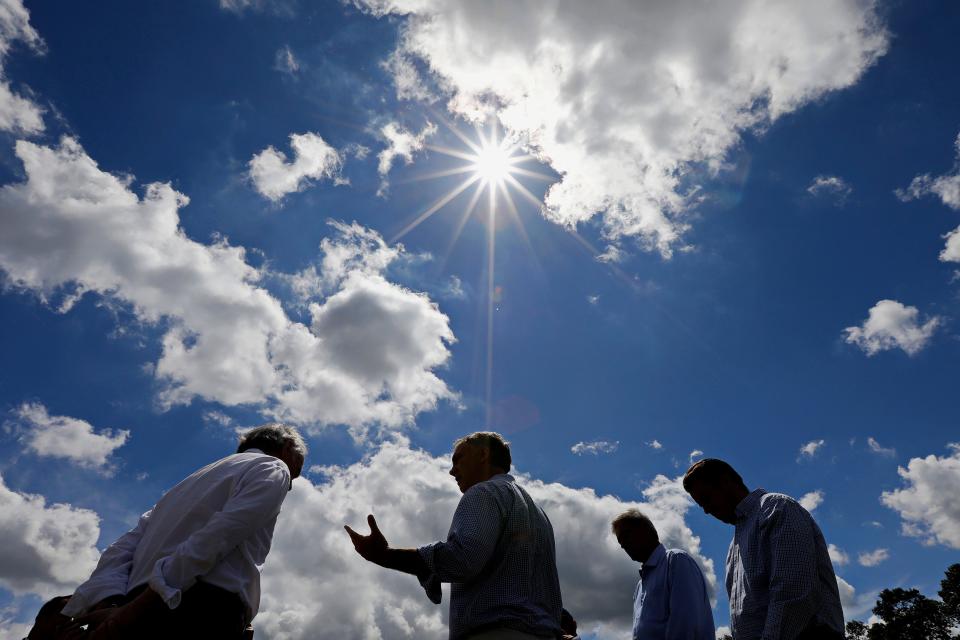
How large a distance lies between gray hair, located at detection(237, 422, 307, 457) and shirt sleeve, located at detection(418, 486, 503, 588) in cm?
128

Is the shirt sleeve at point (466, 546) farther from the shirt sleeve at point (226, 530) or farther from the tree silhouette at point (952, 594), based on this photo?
the tree silhouette at point (952, 594)

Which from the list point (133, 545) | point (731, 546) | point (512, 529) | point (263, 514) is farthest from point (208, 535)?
point (731, 546)

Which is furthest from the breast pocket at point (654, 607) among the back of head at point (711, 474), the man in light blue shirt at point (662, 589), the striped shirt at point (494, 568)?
the striped shirt at point (494, 568)

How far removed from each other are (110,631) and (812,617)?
4367 millimetres

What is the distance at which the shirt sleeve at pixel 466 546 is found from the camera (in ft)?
10.8

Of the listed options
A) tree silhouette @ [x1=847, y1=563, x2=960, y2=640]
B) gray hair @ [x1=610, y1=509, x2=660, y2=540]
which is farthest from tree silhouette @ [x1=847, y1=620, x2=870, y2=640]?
gray hair @ [x1=610, y1=509, x2=660, y2=540]

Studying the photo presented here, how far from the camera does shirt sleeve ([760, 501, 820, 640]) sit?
385cm

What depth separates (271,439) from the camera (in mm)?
3910

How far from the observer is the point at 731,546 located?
4965mm

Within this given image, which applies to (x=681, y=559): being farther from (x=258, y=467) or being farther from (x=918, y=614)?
(x=918, y=614)

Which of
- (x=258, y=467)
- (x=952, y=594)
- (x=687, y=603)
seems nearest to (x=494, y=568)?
(x=258, y=467)

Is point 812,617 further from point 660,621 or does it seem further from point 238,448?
point 238,448

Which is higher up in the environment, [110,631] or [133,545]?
[133,545]

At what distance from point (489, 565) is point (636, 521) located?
10.3ft
